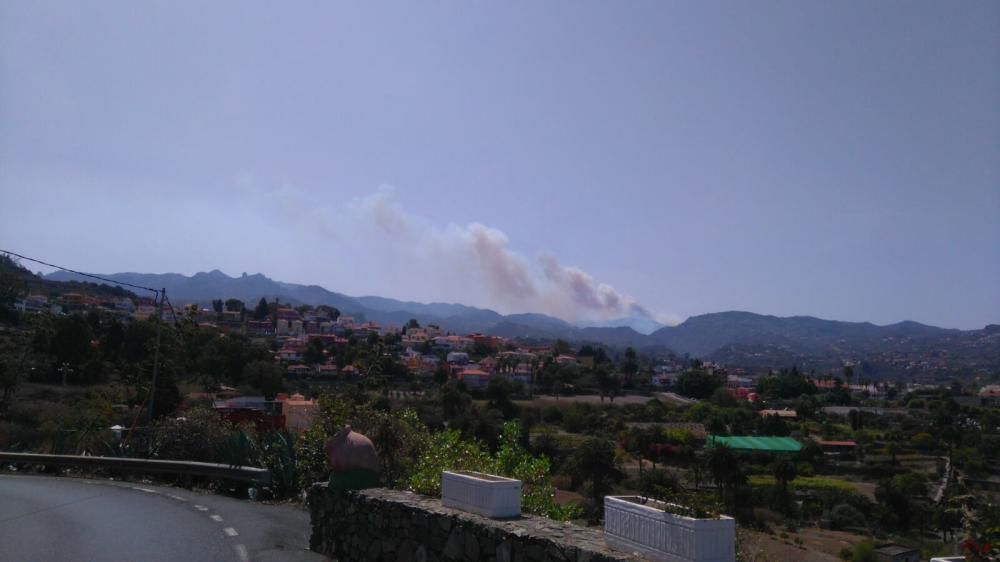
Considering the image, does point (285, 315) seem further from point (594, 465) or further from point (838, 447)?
point (594, 465)

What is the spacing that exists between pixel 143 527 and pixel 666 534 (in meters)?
8.91

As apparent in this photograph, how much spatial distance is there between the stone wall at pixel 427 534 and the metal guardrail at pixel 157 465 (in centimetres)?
519

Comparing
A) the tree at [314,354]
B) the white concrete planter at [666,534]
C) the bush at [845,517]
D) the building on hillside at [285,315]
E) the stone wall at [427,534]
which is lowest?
the bush at [845,517]

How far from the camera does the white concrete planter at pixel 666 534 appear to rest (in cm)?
538

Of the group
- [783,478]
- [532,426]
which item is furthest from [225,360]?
[783,478]

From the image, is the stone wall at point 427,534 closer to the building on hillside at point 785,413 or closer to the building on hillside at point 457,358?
the building on hillside at point 785,413

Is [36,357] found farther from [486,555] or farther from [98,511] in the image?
[486,555]

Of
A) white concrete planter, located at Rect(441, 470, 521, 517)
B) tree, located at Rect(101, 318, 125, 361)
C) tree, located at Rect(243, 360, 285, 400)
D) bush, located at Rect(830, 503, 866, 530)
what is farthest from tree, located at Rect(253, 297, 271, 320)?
white concrete planter, located at Rect(441, 470, 521, 517)

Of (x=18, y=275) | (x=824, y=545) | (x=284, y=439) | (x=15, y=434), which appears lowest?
(x=824, y=545)

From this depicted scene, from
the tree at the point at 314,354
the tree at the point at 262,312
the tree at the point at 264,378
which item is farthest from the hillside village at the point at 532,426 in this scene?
the tree at the point at 262,312

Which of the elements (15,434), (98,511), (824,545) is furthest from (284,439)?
(824,545)

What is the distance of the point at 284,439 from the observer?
50.9 ft

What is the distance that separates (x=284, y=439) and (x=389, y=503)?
717 cm

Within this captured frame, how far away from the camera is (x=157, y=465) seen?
58.1 feet
